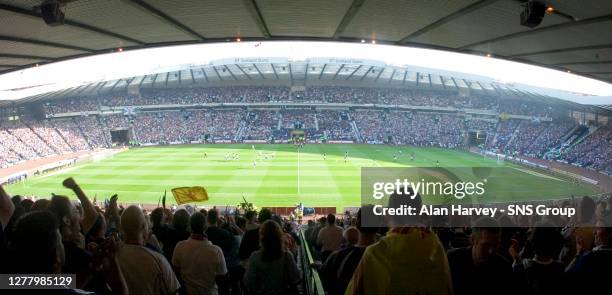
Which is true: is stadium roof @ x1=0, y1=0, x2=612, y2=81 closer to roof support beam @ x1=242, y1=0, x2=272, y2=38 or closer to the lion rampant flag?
roof support beam @ x1=242, y1=0, x2=272, y2=38

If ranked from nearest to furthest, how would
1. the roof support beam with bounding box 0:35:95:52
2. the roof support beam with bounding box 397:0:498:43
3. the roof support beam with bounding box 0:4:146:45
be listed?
the roof support beam with bounding box 0:4:146:45 → the roof support beam with bounding box 397:0:498:43 → the roof support beam with bounding box 0:35:95:52

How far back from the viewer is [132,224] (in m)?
3.71

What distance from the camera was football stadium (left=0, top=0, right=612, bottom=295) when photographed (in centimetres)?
362

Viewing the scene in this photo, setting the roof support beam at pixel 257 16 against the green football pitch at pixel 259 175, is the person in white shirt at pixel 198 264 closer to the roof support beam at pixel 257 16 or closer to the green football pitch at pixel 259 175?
the roof support beam at pixel 257 16

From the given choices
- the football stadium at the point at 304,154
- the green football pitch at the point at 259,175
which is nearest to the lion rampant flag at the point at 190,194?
the football stadium at the point at 304,154

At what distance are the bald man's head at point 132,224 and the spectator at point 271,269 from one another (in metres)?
1.33

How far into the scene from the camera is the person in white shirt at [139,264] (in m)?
3.61

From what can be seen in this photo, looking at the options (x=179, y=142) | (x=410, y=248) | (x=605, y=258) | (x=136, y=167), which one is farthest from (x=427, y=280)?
(x=179, y=142)

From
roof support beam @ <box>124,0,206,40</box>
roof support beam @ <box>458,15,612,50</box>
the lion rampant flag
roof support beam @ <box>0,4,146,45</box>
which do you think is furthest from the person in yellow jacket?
the lion rampant flag

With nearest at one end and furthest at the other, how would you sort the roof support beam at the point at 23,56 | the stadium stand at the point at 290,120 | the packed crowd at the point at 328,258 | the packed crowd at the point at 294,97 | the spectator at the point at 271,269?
the packed crowd at the point at 328,258
the spectator at the point at 271,269
the roof support beam at the point at 23,56
the stadium stand at the point at 290,120
the packed crowd at the point at 294,97

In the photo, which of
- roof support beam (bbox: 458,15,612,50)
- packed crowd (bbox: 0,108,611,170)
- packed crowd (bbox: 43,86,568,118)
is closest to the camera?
roof support beam (bbox: 458,15,612,50)

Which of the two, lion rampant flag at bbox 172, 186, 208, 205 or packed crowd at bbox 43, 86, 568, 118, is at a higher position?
packed crowd at bbox 43, 86, 568, 118

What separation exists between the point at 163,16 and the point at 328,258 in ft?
23.7

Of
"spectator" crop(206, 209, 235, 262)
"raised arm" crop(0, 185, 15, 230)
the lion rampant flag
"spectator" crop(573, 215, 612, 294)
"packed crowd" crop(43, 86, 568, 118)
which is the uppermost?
"packed crowd" crop(43, 86, 568, 118)
